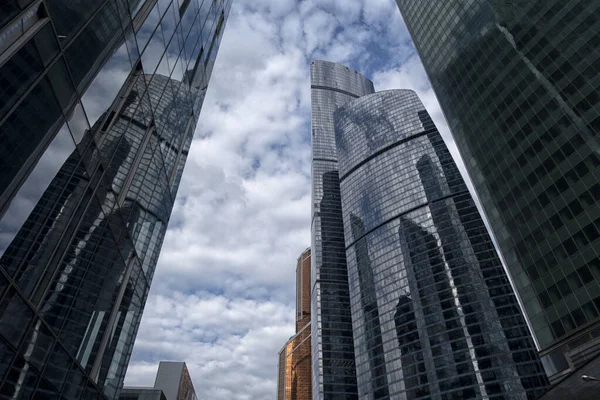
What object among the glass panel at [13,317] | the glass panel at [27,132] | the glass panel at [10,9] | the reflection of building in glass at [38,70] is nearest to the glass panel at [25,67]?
the reflection of building in glass at [38,70]

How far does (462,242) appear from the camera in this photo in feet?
455

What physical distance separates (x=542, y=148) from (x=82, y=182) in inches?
2190

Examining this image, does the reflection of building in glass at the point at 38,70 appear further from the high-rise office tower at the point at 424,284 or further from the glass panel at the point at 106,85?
the high-rise office tower at the point at 424,284

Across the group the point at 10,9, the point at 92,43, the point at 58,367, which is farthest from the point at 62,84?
the point at 58,367

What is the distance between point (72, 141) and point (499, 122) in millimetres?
61540

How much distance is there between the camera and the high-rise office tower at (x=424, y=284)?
372 ft

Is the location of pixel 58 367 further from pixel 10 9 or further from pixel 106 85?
pixel 10 9

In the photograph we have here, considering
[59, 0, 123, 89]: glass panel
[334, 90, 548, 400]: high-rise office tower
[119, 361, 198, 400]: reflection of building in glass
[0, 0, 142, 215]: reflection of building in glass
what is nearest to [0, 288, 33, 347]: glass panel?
[0, 0, 142, 215]: reflection of building in glass

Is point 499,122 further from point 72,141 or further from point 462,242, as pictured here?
point 462,242

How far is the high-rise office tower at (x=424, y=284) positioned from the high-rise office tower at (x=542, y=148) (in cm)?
6931

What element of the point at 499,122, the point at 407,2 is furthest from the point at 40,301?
the point at 407,2

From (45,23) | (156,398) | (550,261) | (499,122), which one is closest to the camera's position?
(45,23)

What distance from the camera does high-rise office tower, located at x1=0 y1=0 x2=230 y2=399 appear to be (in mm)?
11844

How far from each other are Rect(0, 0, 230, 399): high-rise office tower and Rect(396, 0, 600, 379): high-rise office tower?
42.7 meters
